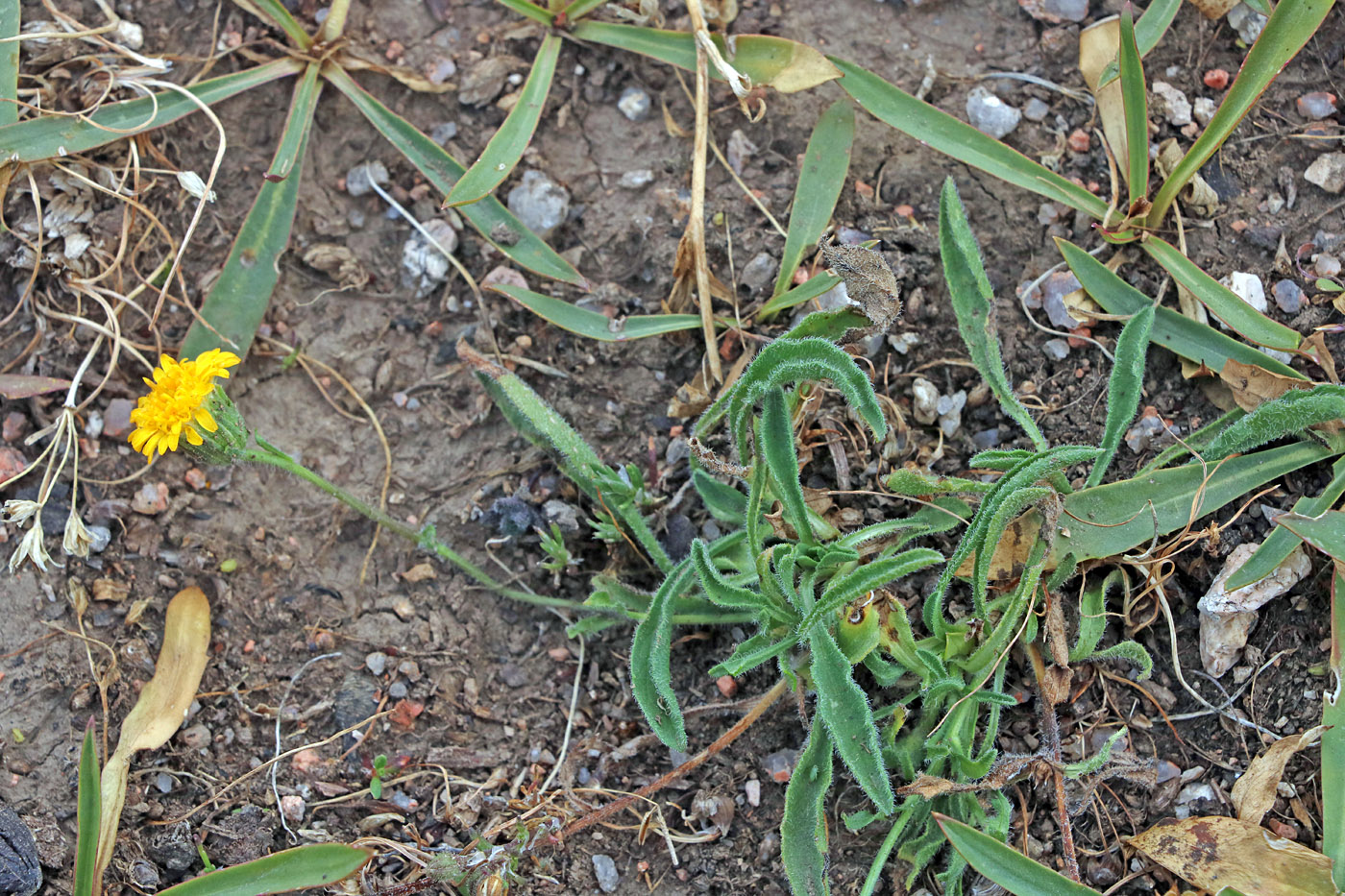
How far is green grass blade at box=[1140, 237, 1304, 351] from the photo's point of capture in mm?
2412

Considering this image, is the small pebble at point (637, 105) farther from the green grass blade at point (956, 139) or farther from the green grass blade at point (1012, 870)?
the green grass blade at point (1012, 870)

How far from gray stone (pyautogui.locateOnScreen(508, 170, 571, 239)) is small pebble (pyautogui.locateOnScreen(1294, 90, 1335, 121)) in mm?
2065

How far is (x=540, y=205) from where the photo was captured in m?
2.81

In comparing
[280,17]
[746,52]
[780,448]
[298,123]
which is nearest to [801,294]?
[780,448]

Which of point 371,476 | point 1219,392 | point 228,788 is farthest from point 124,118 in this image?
point 1219,392

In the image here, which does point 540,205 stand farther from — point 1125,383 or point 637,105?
point 1125,383

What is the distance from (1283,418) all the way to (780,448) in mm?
1174

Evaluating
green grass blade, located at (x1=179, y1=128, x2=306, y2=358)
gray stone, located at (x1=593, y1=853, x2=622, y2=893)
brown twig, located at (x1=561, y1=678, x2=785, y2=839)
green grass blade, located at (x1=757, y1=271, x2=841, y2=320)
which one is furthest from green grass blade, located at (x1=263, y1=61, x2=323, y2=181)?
gray stone, located at (x1=593, y1=853, x2=622, y2=893)

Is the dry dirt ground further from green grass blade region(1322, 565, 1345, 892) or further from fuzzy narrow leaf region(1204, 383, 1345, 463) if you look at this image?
fuzzy narrow leaf region(1204, 383, 1345, 463)

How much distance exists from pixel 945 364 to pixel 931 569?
0.57 m

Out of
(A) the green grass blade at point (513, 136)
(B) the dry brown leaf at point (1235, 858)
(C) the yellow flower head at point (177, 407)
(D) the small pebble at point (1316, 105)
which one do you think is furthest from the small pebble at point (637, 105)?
(B) the dry brown leaf at point (1235, 858)

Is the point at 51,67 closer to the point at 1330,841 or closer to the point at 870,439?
the point at 870,439

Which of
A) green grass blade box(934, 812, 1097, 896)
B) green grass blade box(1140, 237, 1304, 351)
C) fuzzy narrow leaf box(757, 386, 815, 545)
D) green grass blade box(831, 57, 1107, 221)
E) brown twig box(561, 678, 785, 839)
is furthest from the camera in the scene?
green grass blade box(831, 57, 1107, 221)

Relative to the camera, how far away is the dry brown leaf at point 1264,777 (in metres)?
2.19
